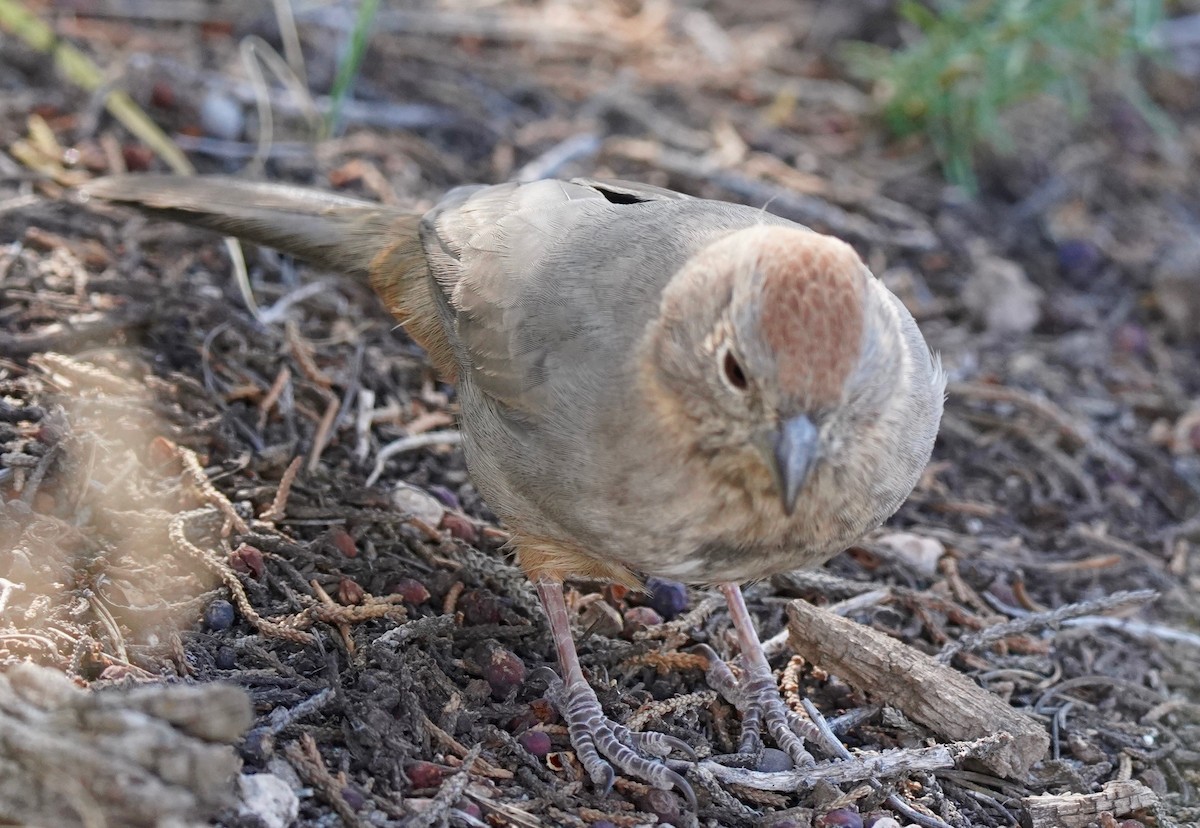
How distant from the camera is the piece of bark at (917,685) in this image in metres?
3.75

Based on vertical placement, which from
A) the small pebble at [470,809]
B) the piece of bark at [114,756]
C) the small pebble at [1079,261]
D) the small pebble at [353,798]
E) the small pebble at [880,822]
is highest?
the piece of bark at [114,756]

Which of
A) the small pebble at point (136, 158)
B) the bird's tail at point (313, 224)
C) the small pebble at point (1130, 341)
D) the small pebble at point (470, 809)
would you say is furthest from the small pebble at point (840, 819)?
the small pebble at point (136, 158)

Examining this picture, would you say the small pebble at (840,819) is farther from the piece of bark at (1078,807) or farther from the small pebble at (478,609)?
the small pebble at (478,609)

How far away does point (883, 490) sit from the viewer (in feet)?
11.4

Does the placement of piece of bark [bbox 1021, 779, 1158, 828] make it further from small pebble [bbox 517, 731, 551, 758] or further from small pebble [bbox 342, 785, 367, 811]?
small pebble [bbox 342, 785, 367, 811]

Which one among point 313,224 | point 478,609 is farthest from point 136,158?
point 478,609

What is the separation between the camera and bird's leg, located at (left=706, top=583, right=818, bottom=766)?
390 centimetres

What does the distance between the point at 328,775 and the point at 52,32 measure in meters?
4.43

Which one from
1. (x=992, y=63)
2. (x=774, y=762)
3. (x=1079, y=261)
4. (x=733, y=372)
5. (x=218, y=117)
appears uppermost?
(x=992, y=63)

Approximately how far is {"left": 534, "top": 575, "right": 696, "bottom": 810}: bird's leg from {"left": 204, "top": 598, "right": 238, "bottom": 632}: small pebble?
3.41 feet

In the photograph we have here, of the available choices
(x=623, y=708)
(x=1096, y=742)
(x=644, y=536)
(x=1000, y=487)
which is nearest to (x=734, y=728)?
(x=623, y=708)

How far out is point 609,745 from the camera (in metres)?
3.74

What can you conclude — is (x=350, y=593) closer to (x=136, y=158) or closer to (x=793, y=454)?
(x=793, y=454)

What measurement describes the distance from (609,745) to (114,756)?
1639 mm
